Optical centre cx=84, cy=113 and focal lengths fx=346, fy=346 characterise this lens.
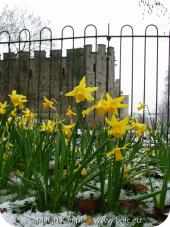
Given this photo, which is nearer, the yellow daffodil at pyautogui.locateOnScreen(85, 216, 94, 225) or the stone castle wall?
the yellow daffodil at pyautogui.locateOnScreen(85, 216, 94, 225)

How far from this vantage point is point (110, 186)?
71 cm

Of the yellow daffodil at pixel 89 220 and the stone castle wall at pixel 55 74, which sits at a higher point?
the stone castle wall at pixel 55 74

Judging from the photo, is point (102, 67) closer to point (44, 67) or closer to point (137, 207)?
point (44, 67)

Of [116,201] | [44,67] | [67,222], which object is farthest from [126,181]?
[44,67]

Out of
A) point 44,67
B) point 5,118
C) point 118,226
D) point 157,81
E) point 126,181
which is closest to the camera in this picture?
point 118,226

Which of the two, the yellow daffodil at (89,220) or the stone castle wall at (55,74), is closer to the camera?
the yellow daffodil at (89,220)

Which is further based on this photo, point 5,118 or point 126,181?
point 5,118

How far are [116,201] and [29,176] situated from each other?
0.85 feet

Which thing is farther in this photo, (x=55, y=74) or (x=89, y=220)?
(x=55, y=74)

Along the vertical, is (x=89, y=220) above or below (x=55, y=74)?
below

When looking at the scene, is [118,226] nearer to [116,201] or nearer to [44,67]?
[116,201]

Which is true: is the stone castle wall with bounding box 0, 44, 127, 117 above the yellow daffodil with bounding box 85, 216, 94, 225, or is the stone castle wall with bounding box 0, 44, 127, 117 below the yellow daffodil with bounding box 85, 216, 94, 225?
above

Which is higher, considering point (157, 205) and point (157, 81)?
point (157, 81)

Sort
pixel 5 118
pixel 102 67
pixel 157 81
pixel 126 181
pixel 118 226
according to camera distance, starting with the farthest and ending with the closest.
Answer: pixel 102 67, pixel 157 81, pixel 5 118, pixel 126 181, pixel 118 226
